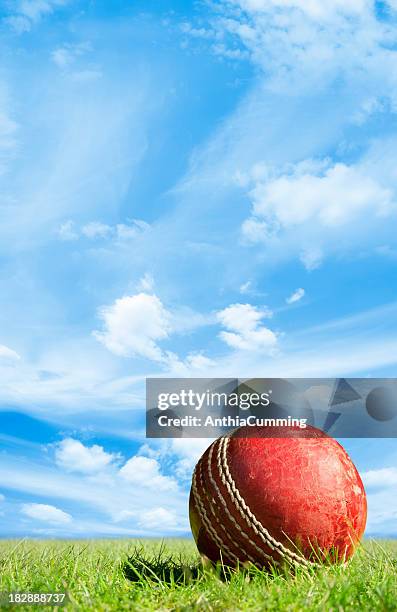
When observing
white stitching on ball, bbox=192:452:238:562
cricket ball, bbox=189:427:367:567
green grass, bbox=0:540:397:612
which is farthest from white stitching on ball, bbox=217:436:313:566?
white stitching on ball, bbox=192:452:238:562

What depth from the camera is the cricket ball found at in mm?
5527

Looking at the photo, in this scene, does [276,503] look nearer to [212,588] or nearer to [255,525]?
[255,525]

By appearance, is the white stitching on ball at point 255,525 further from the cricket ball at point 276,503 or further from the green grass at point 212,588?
the green grass at point 212,588

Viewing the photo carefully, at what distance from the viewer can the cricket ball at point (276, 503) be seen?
553 cm

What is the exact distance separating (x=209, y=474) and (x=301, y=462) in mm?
855

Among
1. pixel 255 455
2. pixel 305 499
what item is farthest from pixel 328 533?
pixel 255 455

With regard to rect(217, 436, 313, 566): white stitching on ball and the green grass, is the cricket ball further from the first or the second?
the green grass

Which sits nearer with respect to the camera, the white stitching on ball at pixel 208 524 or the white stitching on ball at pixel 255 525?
the white stitching on ball at pixel 255 525

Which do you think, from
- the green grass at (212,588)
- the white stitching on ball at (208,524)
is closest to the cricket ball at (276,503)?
the white stitching on ball at (208,524)

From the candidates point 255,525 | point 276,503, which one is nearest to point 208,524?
point 255,525

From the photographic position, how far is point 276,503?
551cm

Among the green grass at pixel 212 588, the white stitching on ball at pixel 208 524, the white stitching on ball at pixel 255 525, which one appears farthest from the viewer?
the white stitching on ball at pixel 208 524

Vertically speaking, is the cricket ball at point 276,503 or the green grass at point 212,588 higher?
the cricket ball at point 276,503

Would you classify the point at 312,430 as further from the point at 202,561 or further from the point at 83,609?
the point at 83,609
